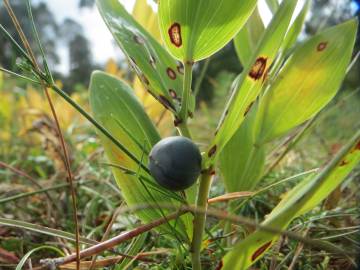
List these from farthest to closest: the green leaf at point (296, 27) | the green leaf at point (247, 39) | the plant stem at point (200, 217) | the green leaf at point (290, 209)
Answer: the green leaf at point (247, 39), the green leaf at point (296, 27), the plant stem at point (200, 217), the green leaf at point (290, 209)

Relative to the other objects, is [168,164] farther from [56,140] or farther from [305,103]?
[56,140]

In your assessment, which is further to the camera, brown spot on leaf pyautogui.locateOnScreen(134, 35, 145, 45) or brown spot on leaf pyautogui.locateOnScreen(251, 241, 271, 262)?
brown spot on leaf pyautogui.locateOnScreen(134, 35, 145, 45)

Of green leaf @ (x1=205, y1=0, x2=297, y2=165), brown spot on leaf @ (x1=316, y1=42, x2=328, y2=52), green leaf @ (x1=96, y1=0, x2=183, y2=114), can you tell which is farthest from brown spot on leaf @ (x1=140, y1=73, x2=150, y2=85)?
brown spot on leaf @ (x1=316, y1=42, x2=328, y2=52)

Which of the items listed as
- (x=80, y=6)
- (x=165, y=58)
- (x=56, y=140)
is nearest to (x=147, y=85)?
(x=165, y=58)

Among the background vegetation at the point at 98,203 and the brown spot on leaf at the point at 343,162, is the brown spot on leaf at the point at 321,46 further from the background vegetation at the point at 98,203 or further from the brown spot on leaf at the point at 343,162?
the brown spot on leaf at the point at 343,162

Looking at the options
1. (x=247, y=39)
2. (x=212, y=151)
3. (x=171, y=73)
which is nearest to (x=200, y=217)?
(x=212, y=151)

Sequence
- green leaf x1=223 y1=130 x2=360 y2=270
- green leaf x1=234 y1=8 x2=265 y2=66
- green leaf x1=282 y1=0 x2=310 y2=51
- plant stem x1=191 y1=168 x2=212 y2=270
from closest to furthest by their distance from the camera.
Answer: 1. green leaf x1=223 y1=130 x2=360 y2=270
2. plant stem x1=191 y1=168 x2=212 y2=270
3. green leaf x1=282 y1=0 x2=310 y2=51
4. green leaf x1=234 y1=8 x2=265 y2=66

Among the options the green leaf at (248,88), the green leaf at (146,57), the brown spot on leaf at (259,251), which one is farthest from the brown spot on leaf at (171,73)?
the brown spot on leaf at (259,251)

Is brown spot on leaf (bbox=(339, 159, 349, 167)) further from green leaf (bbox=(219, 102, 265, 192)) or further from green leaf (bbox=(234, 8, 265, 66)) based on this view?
green leaf (bbox=(234, 8, 265, 66))
